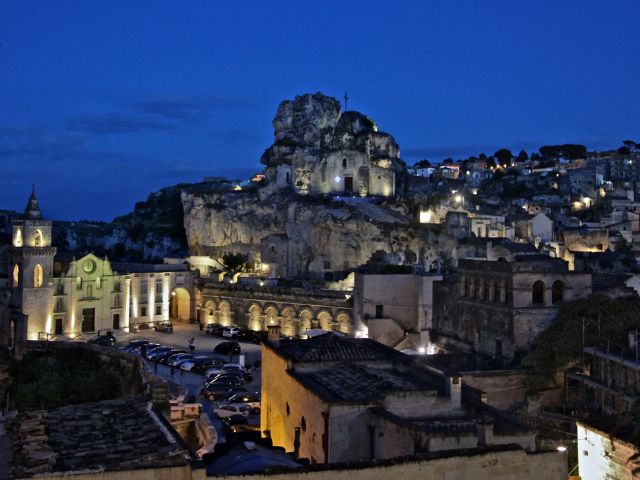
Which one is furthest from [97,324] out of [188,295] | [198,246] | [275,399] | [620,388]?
[620,388]

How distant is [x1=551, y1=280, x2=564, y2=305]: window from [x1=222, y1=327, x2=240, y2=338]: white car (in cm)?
2549

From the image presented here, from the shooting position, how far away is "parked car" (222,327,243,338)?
1869 inches

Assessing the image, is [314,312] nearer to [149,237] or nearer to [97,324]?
[97,324]

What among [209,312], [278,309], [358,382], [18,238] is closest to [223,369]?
[278,309]

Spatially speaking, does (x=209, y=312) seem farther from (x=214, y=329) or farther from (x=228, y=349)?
(x=228, y=349)

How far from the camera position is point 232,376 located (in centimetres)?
3147

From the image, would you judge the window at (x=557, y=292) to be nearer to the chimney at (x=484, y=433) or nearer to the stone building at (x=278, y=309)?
the chimney at (x=484, y=433)

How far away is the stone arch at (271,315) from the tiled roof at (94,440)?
3400 cm

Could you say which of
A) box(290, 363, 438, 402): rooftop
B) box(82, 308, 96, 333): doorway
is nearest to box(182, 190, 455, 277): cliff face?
box(82, 308, 96, 333): doorway

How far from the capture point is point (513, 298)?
88.2 ft

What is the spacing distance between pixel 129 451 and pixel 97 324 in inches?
1630

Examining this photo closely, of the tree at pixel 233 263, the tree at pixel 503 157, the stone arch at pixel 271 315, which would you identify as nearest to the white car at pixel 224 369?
the stone arch at pixel 271 315

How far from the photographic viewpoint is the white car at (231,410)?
2480 cm

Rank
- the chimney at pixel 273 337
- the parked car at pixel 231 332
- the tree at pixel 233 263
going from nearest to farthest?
the chimney at pixel 273 337, the parked car at pixel 231 332, the tree at pixel 233 263
